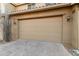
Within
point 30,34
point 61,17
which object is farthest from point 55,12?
point 30,34

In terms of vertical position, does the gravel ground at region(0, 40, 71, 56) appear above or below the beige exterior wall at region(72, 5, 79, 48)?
below

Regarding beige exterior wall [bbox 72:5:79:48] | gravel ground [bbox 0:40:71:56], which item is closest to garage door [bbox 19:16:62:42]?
beige exterior wall [bbox 72:5:79:48]

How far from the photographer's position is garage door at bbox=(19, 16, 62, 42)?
8.47 meters

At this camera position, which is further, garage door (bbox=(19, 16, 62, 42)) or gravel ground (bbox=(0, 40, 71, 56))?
garage door (bbox=(19, 16, 62, 42))

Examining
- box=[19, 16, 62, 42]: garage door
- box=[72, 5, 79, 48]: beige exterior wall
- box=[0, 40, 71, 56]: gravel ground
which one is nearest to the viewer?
box=[0, 40, 71, 56]: gravel ground

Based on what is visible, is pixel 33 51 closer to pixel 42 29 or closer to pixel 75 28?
pixel 75 28

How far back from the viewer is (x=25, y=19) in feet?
35.3

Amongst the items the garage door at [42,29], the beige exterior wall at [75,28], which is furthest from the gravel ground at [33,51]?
the garage door at [42,29]

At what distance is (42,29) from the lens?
932 centimetres

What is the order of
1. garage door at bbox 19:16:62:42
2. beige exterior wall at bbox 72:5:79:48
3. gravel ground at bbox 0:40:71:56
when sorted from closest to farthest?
gravel ground at bbox 0:40:71:56 < beige exterior wall at bbox 72:5:79:48 < garage door at bbox 19:16:62:42

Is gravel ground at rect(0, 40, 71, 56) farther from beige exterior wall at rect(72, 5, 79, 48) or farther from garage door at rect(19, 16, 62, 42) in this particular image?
garage door at rect(19, 16, 62, 42)

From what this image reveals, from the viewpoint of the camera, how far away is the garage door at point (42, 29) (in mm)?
8469

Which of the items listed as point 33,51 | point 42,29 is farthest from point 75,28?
point 33,51

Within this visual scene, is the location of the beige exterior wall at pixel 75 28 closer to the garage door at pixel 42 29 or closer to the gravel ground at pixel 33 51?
the garage door at pixel 42 29
